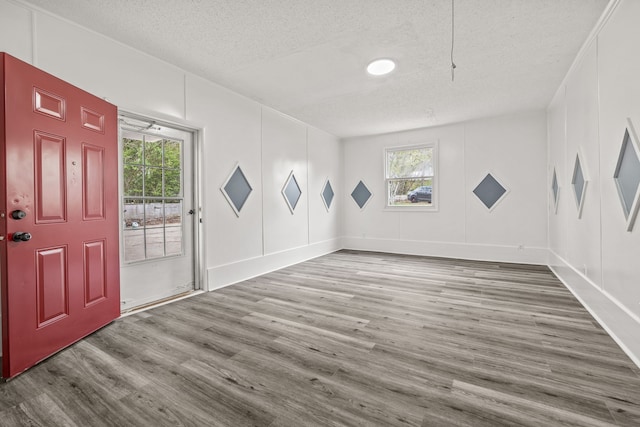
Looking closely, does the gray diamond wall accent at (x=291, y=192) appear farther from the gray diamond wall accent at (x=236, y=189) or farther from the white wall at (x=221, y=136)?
the gray diamond wall accent at (x=236, y=189)

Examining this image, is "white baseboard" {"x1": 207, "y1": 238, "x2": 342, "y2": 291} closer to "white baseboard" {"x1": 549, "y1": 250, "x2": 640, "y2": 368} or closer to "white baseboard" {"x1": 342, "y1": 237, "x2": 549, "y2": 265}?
"white baseboard" {"x1": 342, "y1": 237, "x2": 549, "y2": 265}

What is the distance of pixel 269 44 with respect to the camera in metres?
2.76

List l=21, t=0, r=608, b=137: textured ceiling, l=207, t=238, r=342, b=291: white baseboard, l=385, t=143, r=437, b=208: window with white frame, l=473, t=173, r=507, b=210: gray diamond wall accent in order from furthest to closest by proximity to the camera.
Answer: l=385, t=143, r=437, b=208: window with white frame
l=473, t=173, r=507, b=210: gray diamond wall accent
l=207, t=238, r=342, b=291: white baseboard
l=21, t=0, r=608, b=137: textured ceiling

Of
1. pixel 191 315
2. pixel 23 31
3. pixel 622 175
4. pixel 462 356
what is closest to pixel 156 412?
pixel 191 315

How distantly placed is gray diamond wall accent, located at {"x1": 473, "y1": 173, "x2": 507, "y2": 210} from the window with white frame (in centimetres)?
81

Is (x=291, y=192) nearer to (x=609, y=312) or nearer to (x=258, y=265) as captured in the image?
(x=258, y=265)

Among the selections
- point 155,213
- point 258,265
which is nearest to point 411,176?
point 258,265

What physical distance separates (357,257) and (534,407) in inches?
169

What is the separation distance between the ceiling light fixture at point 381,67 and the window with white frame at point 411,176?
9.48 feet

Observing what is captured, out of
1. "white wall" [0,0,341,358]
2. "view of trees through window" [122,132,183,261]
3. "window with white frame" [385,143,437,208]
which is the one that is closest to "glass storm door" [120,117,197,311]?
"view of trees through window" [122,132,183,261]

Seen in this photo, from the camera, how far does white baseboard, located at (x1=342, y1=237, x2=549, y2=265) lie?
4.97 meters

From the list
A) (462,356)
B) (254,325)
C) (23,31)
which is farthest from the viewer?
(254,325)

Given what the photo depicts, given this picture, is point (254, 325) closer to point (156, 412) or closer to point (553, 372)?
point (156, 412)

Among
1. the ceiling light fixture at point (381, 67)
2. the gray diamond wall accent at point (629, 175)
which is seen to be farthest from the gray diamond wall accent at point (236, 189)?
the gray diamond wall accent at point (629, 175)
